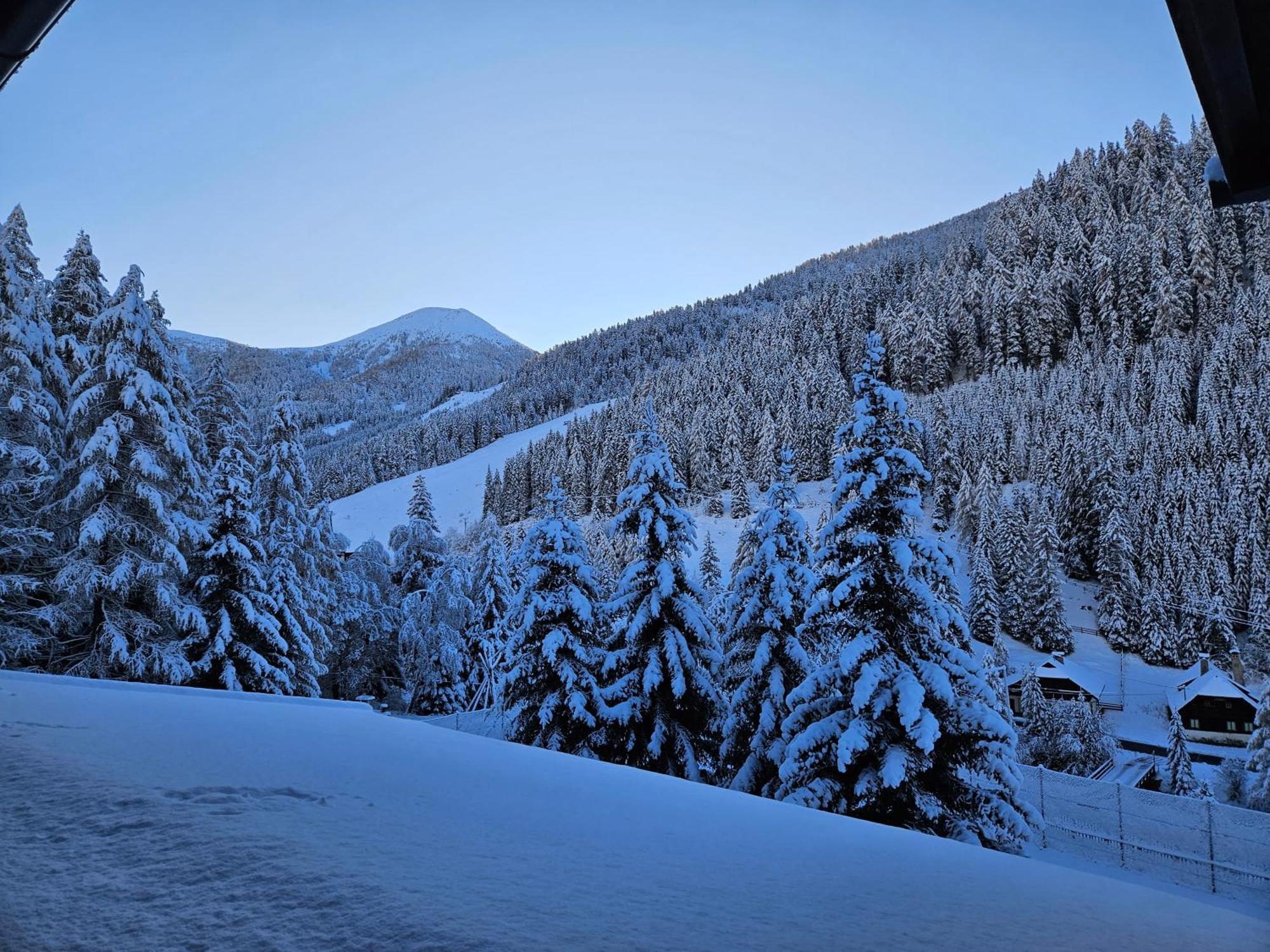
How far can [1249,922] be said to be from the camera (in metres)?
4.01

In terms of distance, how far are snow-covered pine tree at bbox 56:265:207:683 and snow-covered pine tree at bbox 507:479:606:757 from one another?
24.7 ft

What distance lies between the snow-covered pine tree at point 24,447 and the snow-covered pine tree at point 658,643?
12128 mm

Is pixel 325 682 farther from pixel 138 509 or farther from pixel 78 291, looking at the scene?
pixel 78 291

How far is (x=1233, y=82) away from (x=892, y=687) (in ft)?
33.2

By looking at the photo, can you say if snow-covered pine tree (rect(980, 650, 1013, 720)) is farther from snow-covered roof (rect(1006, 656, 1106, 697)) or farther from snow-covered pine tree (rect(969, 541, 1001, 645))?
snow-covered roof (rect(1006, 656, 1106, 697))

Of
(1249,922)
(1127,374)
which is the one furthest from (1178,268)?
(1249,922)

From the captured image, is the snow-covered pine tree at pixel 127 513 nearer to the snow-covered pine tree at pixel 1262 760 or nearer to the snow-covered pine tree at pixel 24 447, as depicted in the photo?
the snow-covered pine tree at pixel 24 447

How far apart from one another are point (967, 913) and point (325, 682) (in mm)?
29216

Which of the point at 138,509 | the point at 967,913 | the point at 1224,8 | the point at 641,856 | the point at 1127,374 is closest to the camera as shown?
the point at 1224,8

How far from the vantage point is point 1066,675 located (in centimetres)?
4300

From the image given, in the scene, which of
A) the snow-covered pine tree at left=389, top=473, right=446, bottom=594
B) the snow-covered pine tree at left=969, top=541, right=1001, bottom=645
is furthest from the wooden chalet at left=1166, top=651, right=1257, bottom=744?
the snow-covered pine tree at left=389, top=473, right=446, bottom=594

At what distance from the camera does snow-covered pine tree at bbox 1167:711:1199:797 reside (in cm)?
2645

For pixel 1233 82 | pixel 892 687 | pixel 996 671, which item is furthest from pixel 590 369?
pixel 1233 82

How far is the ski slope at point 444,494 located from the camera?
9948cm
